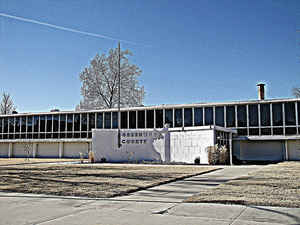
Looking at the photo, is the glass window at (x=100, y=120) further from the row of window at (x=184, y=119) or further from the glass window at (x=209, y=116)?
the glass window at (x=209, y=116)

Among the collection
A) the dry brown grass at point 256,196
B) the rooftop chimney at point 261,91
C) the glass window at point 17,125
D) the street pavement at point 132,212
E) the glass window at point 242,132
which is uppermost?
the rooftop chimney at point 261,91

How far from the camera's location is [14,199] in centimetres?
782

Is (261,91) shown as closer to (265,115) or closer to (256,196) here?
(265,115)

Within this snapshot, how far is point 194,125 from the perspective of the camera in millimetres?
29016

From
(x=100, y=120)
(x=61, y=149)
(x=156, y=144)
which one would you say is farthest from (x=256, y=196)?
(x=61, y=149)

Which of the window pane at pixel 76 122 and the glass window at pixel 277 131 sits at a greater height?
the window pane at pixel 76 122

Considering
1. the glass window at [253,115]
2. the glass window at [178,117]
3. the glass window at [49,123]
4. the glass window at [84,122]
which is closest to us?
the glass window at [253,115]

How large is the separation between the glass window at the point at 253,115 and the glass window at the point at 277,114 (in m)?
1.30

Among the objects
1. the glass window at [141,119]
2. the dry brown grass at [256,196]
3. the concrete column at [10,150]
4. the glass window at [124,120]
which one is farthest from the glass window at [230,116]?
the concrete column at [10,150]

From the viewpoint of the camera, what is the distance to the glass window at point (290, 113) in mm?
26281

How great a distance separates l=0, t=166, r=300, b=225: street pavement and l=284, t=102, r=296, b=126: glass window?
20858 mm

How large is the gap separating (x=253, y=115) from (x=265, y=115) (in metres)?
0.93

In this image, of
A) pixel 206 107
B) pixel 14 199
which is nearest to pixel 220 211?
pixel 14 199

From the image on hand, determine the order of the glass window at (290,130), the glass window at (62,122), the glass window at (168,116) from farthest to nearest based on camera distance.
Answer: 1. the glass window at (62,122)
2. the glass window at (168,116)
3. the glass window at (290,130)
